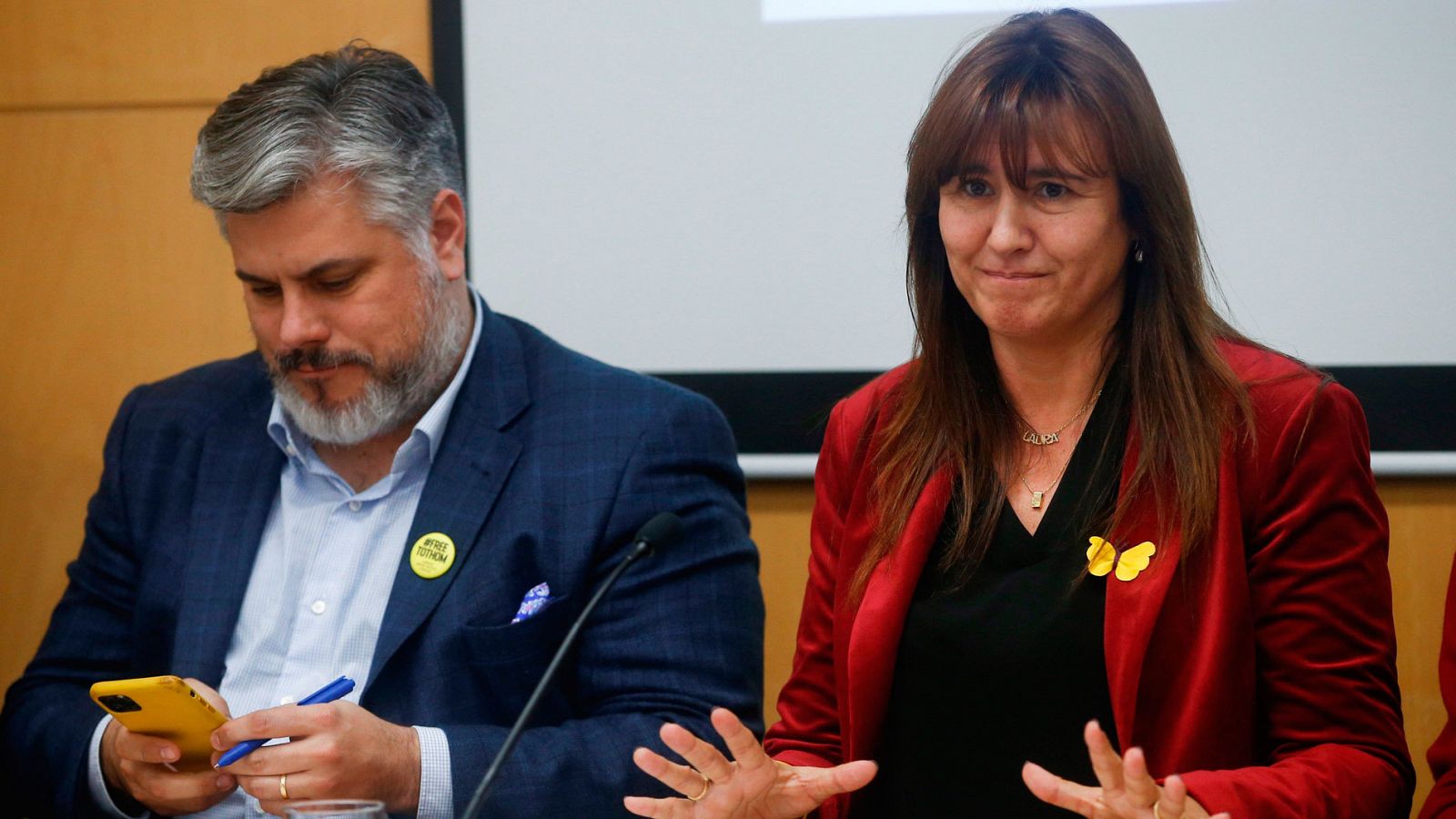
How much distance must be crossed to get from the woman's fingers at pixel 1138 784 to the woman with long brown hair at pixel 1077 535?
0.10 m

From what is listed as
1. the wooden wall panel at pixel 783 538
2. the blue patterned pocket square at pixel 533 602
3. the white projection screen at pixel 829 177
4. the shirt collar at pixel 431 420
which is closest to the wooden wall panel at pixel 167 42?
the white projection screen at pixel 829 177

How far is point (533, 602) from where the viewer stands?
190 centimetres

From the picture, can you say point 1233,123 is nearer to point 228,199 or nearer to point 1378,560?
point 1378,560

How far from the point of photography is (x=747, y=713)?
1.93 meters

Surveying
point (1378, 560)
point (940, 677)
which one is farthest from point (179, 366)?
point (1378, 560)

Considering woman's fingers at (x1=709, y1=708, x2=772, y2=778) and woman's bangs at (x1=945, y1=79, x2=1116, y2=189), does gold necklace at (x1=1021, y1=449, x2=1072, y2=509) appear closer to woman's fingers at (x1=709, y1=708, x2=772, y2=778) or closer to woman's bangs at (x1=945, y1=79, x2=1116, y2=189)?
woman's bangs at (x1=945, y1=79, x2=1116, y2=189)

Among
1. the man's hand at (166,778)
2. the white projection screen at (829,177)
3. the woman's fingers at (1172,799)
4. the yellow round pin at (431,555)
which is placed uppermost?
the white projection screen at (829,177)

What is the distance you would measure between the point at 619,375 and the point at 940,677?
702 mm

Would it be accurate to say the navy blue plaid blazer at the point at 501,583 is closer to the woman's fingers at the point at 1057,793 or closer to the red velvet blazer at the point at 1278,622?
the red velvet blazer at the point at 1278,622

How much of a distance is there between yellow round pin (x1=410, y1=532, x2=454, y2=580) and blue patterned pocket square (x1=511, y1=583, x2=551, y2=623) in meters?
0.11

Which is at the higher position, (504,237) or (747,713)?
(504,237)

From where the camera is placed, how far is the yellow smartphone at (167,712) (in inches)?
63.2

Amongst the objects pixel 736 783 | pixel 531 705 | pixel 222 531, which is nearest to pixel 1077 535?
pixel 736 783

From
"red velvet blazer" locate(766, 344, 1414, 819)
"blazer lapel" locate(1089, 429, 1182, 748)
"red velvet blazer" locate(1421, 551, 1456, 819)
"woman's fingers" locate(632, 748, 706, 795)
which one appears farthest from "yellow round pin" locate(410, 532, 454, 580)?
"red velvet blazer" locate(1421, 551, 1456, 819)
